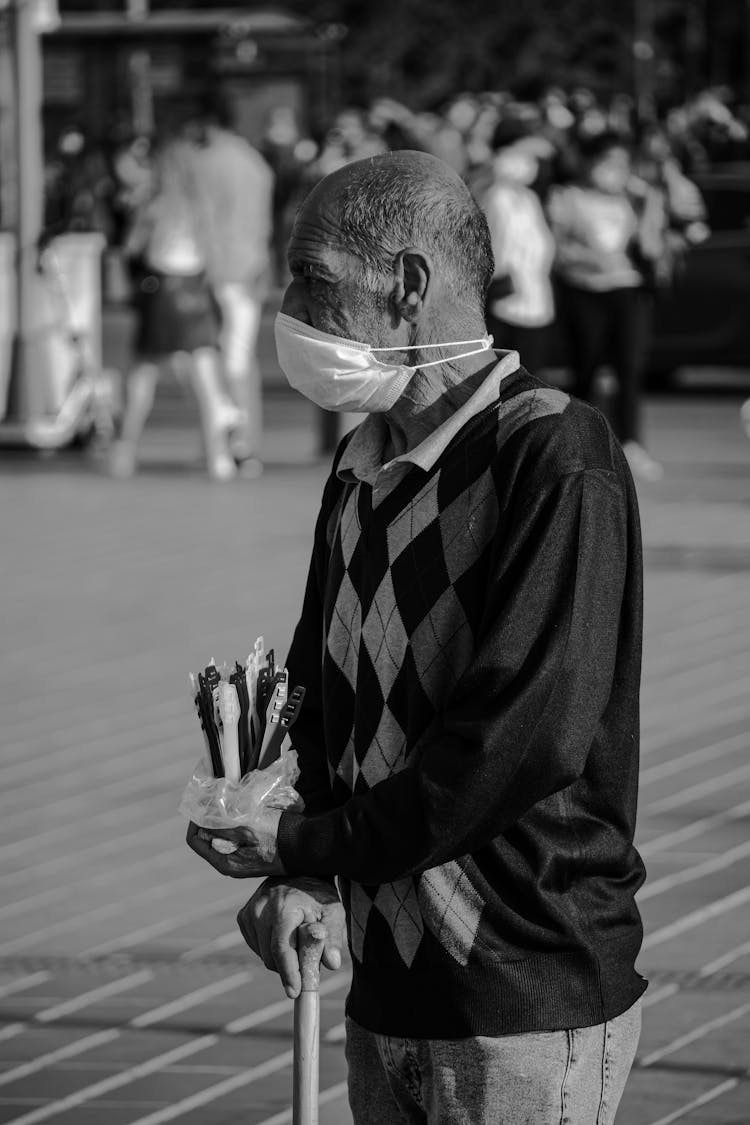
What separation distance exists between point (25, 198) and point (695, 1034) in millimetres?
10192

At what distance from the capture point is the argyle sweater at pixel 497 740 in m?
2.15

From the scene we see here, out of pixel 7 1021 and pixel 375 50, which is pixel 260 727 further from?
pixel 375 50

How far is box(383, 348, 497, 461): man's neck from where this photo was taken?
7.67 ft

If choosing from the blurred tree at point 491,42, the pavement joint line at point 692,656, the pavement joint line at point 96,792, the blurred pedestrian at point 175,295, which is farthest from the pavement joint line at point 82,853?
the blurred tree at point 491,42

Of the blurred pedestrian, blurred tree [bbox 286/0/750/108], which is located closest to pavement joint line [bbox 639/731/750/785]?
the blurred pedestrian

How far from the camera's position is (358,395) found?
2.35 meters

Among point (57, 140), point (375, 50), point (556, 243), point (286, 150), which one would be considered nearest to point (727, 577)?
point (556, 243)

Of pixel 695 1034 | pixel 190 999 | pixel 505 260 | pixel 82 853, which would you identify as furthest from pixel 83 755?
pixel 505 260

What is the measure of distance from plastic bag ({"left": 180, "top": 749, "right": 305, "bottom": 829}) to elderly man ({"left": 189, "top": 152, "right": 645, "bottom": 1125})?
2 centimetres

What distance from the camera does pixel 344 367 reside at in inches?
91.5

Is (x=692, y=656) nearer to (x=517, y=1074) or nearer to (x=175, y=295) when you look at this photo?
(x=175, y=295)

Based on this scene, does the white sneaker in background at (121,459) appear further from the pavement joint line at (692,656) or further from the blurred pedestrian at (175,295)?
the pavement joint line at (692,656)

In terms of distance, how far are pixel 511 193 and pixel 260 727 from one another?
29.2 feet

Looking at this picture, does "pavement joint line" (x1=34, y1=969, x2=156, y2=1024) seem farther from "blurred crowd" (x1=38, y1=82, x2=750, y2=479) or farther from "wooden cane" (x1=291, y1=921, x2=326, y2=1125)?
"blurred crowd" (x1=38, y1=82, x2=750, y2=479)
